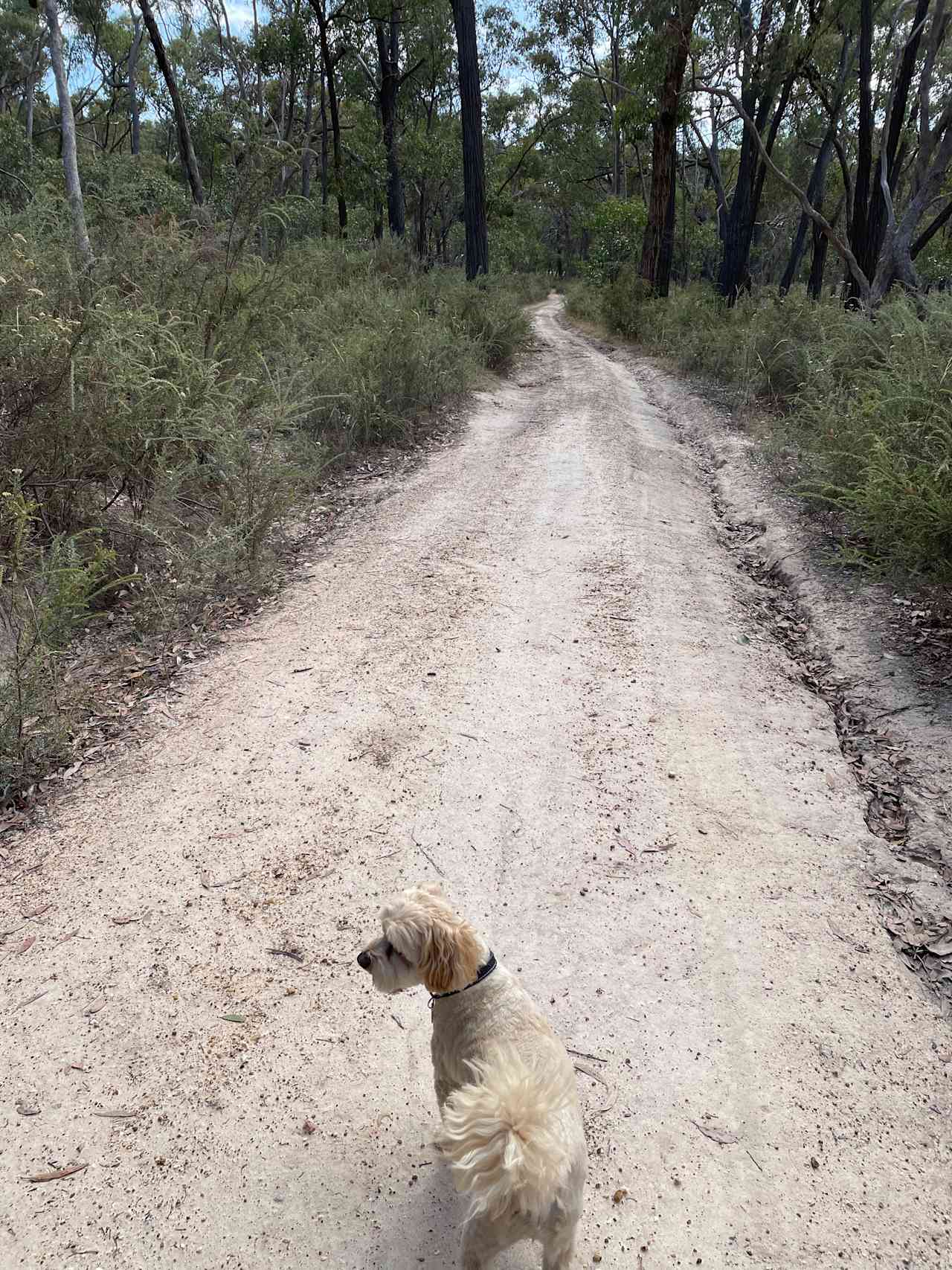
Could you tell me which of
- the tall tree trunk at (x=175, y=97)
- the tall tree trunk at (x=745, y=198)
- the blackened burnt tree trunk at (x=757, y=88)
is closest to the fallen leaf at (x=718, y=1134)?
the blackened burnt tree trunk at (x=757, y=88)

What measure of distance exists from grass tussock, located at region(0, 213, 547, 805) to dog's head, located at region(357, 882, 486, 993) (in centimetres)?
241

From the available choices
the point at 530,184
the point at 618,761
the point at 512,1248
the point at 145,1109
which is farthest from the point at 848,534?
the point at 530,184

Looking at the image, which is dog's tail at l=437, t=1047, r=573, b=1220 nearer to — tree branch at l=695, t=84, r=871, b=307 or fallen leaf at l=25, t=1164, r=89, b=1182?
fallen leaf at l=25, t=1164, r=89, b=1182

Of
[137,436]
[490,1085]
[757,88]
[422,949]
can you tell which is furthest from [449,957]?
[757,88]

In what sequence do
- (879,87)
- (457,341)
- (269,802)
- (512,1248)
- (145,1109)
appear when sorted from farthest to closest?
(879,87)
(457,341)
(269,802)
(145,1109)
(512,1248)

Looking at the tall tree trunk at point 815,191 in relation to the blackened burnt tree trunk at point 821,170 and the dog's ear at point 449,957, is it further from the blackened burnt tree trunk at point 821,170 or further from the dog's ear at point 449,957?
the dog's ear at point 449,957

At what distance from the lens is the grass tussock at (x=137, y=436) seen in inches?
160

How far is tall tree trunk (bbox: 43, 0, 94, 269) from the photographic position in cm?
719

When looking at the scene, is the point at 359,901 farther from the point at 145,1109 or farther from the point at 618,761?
the point at 618,761

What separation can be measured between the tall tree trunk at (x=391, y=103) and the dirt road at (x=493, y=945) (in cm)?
1940

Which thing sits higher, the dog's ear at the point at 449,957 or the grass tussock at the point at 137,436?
the grass tussock at the point at 137,436

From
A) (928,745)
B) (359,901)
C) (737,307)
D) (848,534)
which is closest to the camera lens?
(359,901)

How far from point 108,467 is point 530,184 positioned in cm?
3760

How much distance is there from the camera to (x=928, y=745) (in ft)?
12.5
